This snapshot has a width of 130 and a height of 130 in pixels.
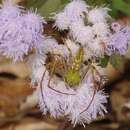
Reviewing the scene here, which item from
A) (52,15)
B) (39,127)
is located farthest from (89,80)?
(39,127)

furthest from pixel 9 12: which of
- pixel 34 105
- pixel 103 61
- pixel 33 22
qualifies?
pixel 34 105

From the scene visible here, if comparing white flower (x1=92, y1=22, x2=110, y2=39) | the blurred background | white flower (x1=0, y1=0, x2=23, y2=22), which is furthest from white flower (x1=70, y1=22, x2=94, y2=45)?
the blurred background

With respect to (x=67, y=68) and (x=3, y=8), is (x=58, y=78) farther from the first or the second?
(x=3, y=8)

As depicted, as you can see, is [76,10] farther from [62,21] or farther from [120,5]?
[120,5]

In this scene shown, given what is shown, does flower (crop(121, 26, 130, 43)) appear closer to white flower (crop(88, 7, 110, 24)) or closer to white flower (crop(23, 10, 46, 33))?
white flower (crop(88, 7, 110, 24))

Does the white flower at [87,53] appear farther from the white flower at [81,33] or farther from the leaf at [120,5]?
the leaf at [120,5]

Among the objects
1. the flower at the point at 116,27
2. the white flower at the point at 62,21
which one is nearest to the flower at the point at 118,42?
the flower at the point at 116,27

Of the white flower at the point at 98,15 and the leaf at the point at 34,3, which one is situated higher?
the leaf at the point at 34,3
